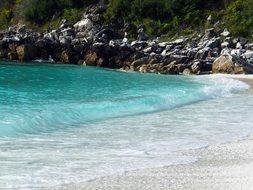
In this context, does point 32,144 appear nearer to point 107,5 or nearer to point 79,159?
point 79,159

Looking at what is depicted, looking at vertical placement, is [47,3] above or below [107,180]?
above

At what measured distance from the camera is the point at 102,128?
15375mm

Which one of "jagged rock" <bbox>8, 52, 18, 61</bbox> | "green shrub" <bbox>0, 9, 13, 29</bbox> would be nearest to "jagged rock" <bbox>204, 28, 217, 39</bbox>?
"jagged rock" <bbox>8, 52, 18, 61</bbox>

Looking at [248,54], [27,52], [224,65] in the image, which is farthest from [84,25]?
[224,65]

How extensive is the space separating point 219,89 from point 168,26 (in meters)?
29.4

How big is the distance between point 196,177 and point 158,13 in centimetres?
5185

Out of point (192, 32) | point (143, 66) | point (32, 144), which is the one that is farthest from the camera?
point (192, 32)

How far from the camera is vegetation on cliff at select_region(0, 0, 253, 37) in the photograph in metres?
55.1

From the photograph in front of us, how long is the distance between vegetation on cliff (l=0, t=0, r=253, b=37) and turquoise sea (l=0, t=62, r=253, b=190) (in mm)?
29061

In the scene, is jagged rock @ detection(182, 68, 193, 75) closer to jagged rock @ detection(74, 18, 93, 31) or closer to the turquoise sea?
the turquoise sea

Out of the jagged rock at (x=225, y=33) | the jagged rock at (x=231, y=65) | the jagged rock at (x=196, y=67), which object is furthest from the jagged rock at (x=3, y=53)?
the jagged rock at (x=231, y=65)

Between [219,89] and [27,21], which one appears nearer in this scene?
[219,89]

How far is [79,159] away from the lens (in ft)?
35.7

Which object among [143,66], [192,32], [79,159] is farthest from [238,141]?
[192,32]
